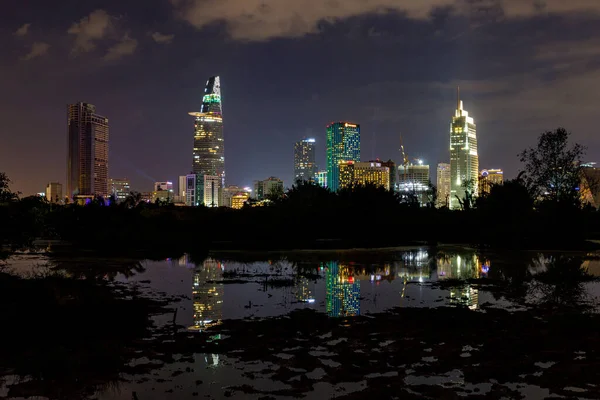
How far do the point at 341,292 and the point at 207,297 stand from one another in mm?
5257

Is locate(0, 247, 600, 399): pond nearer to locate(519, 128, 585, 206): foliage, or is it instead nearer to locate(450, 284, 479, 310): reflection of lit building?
locate(450, 284, 479, 310): reflection of lit building

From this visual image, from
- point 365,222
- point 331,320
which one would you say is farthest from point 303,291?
point 365,222

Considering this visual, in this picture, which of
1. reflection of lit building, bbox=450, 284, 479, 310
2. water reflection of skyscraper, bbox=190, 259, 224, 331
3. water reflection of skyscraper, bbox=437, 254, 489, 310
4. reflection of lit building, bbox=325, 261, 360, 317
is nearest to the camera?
water reflection of skyscraper, bbox=190, 259, 224, 331

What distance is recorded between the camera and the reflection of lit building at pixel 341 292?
1759 centimetres

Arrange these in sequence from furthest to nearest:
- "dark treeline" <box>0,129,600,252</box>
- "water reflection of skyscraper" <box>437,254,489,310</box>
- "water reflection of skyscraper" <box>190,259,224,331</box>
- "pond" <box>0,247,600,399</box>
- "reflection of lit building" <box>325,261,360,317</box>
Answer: "dark treeline" <box>0,129,600,252</box>, "water reflection of skyscraper" <box>437,254,489,310</box>, "reflection of lit building" <box>325,261,360,317</box>, "water reflection of skyscraper" <box>190,259,224,331</box>, "pond" <box>0,247,600,399</box>

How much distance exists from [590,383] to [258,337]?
734 cm

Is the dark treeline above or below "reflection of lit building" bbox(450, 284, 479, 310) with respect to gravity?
above

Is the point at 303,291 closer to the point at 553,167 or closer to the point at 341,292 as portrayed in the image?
the point at 341,292

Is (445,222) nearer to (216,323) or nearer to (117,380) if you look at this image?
(216,323)

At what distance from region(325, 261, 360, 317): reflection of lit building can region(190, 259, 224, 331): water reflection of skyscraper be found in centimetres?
365

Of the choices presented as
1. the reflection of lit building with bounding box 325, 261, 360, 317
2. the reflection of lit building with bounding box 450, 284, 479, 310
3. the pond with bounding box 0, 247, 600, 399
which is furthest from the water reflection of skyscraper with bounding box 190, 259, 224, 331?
the reflection of lit building with bounding box 450, 284, 479, 310

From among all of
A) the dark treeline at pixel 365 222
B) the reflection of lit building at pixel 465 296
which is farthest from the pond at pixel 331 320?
the dark treeline at pixel 365 222

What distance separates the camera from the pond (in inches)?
401

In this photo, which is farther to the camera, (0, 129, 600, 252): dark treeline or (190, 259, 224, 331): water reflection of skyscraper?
(0, 129, 600, 252): dark treeline
